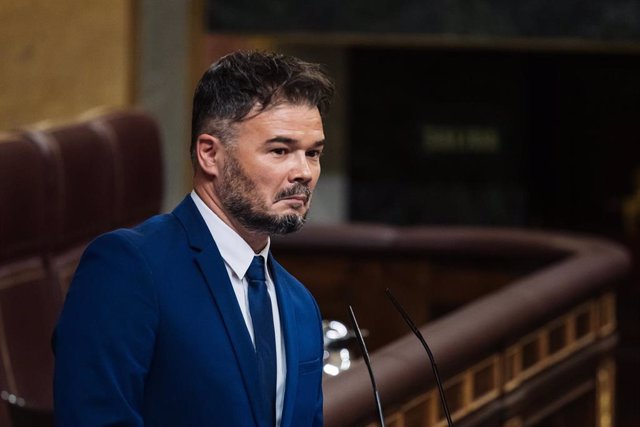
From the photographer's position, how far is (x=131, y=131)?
485 cm

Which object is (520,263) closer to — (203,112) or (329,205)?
(329,205)

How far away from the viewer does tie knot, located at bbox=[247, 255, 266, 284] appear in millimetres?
1815

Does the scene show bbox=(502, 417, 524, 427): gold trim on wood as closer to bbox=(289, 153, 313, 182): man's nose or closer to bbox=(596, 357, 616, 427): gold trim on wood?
bbox=(596, 357, 616, 427): gold trim on wood

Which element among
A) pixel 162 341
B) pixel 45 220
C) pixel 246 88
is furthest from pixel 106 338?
pixel 45 220

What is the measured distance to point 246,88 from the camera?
5.71 feet

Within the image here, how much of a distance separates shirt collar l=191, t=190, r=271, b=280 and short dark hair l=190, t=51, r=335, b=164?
75 mm

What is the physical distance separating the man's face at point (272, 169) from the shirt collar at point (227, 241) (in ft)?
0.17

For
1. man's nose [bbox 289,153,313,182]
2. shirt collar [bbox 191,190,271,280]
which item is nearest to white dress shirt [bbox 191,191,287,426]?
shirt collar [bbox 191,190,271,280]

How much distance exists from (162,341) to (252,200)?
0.20 m

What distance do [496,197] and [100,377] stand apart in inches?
222

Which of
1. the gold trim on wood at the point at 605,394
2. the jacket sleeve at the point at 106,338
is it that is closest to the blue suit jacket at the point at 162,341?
the jacket sleeve at the point at 106,338

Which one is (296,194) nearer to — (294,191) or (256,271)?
(294,191)

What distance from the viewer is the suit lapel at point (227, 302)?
68.9 inches

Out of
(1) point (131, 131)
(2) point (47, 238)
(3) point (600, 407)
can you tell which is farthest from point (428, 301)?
(2) point (47, 238)
